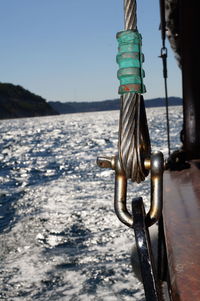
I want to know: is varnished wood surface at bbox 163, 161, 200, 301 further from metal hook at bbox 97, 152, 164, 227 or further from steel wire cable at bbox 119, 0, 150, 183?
steel wire cable at bbox 119, 0, 150, 183

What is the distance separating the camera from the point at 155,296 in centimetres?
106

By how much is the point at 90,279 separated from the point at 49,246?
10.4ft

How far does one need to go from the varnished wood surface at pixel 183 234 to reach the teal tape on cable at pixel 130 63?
3.11 feet

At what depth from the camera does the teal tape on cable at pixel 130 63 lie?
1.06m

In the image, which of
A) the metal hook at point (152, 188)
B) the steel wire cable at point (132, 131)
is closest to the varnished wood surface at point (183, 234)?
the metal hook at point (152, 188)

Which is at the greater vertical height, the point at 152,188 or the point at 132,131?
the point at 132,131

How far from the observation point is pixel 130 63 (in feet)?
3.48

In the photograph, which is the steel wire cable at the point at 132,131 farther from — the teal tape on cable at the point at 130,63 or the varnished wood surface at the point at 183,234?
the varnished wood surface at the point at 183,234

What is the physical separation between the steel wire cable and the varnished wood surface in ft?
2.51

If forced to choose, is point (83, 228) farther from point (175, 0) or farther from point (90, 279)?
point (175, 0)

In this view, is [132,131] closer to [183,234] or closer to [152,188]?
[152,188]

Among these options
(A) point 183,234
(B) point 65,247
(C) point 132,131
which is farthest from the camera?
(B) point 65,247

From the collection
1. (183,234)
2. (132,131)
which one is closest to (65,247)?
(183,234)

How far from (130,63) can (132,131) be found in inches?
8.1
